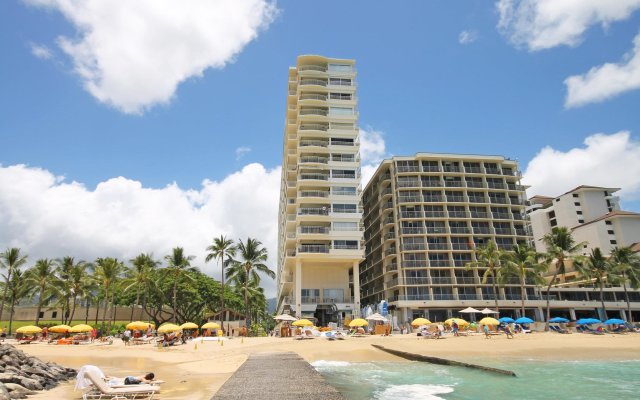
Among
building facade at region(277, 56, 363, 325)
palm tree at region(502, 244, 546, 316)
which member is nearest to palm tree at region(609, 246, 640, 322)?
palm tree at region(502, 244, 546, 316)

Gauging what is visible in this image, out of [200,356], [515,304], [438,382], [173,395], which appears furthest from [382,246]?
[173,395]

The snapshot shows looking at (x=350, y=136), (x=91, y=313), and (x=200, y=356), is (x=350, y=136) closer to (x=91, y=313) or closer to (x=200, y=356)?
(x=200, y=356)

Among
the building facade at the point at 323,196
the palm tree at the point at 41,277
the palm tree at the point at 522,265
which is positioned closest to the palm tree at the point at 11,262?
the palm tree at the point at 41,277

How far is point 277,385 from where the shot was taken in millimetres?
13859

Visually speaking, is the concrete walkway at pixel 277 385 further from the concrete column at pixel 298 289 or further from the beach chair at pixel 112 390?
the concrete column at pixel 298 289

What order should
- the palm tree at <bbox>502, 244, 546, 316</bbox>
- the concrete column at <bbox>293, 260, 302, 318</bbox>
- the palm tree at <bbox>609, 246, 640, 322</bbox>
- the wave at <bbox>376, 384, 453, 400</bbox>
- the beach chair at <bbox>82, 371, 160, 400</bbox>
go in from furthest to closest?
the palm tree at <bbox>609, 246, 640, 322</bbox>
the palm tree at <bbox>502, 244, 546, 316</bbox>
the concrete column at <bbox>293, 260, 302, 318</bbox>
the wave at <bbox>376, 384, 453, 400</bbox>
the beach chair at <bbox>82, 371, 160, 400</bbox>

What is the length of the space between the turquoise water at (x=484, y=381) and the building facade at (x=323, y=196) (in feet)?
102

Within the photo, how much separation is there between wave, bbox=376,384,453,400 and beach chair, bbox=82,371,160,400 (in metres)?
8.04

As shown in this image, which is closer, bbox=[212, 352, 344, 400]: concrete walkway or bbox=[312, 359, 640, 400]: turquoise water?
bbox=[212, 352, 344, 400]: concrete walkway

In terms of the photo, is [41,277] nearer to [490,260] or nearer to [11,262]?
[11,262]

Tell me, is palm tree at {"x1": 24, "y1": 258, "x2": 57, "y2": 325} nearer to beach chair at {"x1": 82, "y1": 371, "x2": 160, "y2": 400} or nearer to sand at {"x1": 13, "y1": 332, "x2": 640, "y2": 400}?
sand at {"x1": 13, "y1": 332, "x2": 640, "y2": 400}

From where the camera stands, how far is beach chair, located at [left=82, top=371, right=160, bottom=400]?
13109 mm

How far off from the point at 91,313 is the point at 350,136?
58.4m

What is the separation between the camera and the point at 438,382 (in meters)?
19.3
